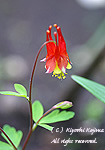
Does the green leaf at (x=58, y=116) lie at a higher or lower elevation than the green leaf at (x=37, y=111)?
lower

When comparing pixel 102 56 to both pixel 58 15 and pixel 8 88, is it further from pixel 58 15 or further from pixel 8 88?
pixel 58 15

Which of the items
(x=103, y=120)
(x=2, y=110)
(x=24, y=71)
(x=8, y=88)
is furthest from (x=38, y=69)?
(x=103, y=120)

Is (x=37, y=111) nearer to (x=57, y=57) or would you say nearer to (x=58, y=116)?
(x=58, y=116)

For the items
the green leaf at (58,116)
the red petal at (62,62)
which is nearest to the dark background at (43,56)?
the green leaf at (58,116)

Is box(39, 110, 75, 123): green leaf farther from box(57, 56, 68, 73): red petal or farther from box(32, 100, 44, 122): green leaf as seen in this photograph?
box(57, 56, 68, 73): red petal

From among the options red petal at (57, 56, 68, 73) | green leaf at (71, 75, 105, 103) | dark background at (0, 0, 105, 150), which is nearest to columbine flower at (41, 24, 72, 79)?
red petal at (57, 56, 68, 73)

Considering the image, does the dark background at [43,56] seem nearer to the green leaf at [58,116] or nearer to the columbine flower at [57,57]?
the green leaf at [58,116]

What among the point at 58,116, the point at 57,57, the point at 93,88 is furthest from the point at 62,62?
the point at 58,116

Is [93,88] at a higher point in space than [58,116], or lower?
higher
